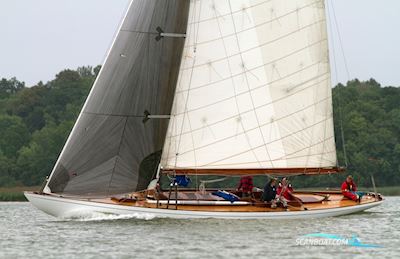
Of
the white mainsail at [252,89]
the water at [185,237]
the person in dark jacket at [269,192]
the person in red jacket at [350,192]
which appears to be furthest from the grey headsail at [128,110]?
the person in red jacket at [350,192]

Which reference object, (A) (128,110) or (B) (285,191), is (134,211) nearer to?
(A) (128,110)

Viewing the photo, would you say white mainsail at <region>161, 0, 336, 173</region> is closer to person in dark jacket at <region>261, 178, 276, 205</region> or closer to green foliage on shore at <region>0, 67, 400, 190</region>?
person in dark jacket at <region>261, 178, 276, 205</region>

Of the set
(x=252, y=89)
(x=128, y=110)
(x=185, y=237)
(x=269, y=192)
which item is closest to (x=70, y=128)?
(x=252, y=89)

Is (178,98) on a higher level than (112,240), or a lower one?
higher

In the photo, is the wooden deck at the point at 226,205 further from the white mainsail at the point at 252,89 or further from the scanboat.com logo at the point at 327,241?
the scanboat.com logo at the point at 327,241

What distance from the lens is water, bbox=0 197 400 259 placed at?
2734 centimetres

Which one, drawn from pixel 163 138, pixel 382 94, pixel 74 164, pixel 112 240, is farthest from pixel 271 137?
pixel 382 94

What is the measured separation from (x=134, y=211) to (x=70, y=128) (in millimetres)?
60068

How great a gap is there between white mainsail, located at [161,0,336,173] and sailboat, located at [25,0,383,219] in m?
0.03

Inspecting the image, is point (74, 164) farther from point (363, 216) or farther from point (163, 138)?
point (363, 216)

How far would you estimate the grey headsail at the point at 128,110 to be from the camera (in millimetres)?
35281

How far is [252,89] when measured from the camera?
37.3m

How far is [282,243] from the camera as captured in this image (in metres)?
29.3

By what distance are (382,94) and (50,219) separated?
7098 centimetres
